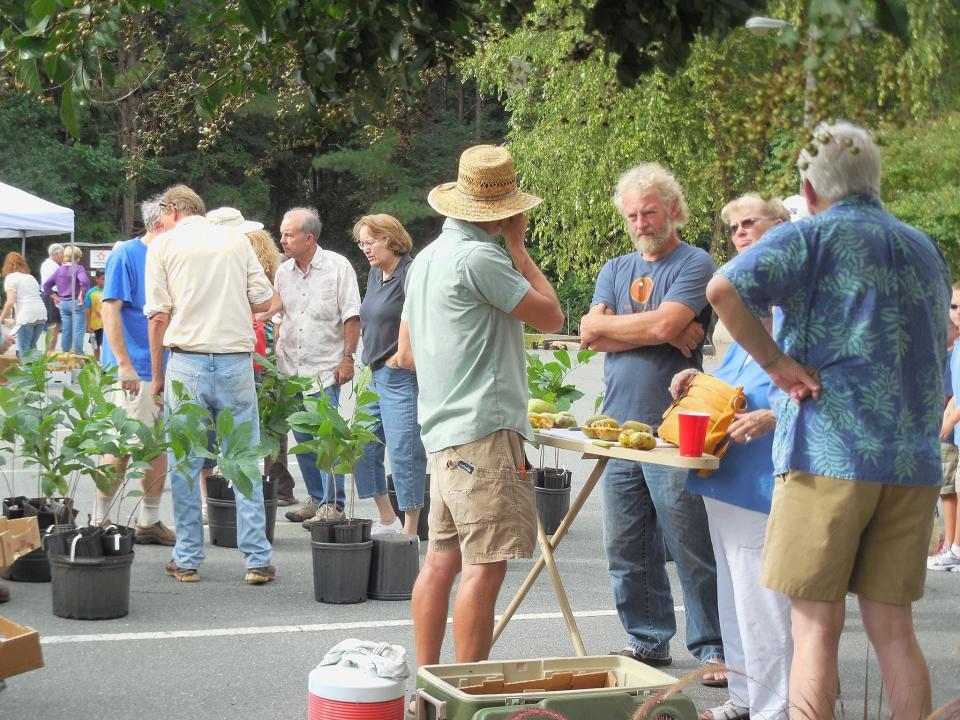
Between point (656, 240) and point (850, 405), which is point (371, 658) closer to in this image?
point (850, 405)

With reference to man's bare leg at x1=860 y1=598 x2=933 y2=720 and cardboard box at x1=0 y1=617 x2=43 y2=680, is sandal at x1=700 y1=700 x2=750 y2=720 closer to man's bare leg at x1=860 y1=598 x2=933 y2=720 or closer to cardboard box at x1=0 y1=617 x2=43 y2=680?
man's bare leg at x1=860 y1=598 x2=933 y2=720

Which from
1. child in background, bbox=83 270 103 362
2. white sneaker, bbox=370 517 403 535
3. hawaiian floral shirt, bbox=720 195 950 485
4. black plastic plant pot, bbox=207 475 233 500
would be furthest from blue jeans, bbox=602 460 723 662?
child in background, bbox=83 270 103 362

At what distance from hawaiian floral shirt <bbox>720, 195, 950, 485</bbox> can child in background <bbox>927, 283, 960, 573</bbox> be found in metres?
3.91

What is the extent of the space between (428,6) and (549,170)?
20.8m

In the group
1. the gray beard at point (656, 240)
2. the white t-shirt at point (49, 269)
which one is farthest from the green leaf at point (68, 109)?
the white t-shirt at point (49, 269)

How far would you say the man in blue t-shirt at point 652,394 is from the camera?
4746 mm

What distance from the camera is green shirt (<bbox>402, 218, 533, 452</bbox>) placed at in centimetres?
410

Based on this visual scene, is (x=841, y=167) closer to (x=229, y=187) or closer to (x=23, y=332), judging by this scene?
(x=23, y=332)

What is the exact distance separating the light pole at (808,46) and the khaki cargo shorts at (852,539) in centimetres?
162

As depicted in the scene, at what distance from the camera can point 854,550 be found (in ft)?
10.7

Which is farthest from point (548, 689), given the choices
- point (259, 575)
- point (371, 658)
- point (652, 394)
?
point (259, 575)

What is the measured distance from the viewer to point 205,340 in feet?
21.2

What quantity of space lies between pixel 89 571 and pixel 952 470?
4.86 m

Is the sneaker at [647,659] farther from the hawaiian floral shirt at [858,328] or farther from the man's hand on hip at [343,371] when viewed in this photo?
the man's hand on hip at [343,371]
